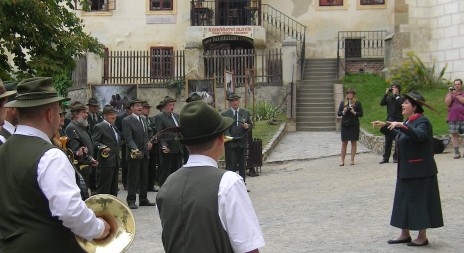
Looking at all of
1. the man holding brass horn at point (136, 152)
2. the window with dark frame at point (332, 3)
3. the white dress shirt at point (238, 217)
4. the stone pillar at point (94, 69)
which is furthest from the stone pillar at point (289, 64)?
the white dress shirt at point (238, 217)

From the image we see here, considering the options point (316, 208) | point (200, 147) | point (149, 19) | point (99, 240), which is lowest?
point (316, 208)

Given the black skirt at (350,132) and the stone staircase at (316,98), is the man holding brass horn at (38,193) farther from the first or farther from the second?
the stone staircase at (316,98)

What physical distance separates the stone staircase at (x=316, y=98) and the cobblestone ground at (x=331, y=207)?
6740 millimetres

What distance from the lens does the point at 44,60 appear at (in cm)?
1559

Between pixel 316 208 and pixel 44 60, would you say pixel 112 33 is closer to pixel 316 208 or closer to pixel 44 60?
pixel 44 60

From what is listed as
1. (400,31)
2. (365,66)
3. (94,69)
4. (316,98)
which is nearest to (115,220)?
(316,98)

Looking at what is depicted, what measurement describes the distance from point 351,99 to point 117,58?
15207 mm

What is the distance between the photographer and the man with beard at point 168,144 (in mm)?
15219

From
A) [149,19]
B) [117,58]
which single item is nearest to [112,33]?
[149,19]

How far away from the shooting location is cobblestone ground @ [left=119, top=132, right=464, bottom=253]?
32.5 ft

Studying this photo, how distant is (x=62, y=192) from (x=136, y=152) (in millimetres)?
8926

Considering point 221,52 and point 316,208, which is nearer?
point 316,208

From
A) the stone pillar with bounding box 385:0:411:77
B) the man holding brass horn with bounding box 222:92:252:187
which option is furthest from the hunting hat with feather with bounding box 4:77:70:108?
the stone pillar with bounding box 385:0:411:77

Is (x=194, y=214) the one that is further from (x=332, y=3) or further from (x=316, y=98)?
(x=332, y=3)
